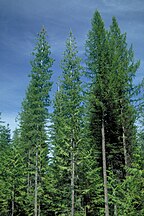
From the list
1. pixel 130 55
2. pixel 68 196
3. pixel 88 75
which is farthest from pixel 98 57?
pixel 68 196

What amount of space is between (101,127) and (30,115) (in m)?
7.95

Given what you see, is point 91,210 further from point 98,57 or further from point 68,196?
point 98,57

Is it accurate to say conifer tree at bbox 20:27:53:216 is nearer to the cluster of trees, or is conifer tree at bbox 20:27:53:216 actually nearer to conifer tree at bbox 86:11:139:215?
the cluster of trees

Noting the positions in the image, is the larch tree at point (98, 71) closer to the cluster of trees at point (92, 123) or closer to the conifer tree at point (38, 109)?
the cluster of trees at point (92, 123)

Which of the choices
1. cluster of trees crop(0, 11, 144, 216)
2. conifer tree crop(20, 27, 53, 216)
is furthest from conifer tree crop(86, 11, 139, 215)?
conifer tree crop(20, 27, 53, 216)

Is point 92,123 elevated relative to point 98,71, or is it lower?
lower

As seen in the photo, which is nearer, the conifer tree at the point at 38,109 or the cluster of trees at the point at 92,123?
the cluster of trees at the point at 92,123

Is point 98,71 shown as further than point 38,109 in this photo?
No

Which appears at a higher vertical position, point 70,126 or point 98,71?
point 98,71

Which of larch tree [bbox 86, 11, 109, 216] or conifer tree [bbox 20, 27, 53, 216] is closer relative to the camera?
larch tree [bbox 86, 11, 109, 216]

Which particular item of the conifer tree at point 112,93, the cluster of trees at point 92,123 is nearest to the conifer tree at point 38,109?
the cluster of trees at point 92,123

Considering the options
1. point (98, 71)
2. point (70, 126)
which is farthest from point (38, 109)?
point (98, 71)

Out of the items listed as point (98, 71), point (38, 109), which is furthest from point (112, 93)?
point (38, 109)

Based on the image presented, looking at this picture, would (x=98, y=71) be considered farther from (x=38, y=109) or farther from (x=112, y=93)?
(x=38, y=109)
